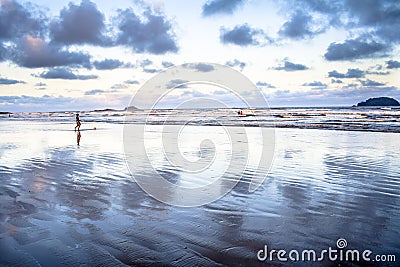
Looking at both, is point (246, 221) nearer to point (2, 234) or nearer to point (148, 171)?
point (2, 234)

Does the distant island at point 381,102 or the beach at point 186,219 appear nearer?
the beach at point 186,219

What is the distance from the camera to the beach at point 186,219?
3717 mm

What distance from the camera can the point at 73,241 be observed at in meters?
4.04

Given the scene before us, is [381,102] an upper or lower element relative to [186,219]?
upper

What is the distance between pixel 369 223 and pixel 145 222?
3.36m

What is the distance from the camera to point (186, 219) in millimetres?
4895

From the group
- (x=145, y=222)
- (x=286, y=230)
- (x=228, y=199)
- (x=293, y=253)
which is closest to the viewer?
(x=293, y=253)

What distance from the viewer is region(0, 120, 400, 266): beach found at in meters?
3.72

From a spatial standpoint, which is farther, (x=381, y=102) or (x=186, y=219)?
(x=381, y=102)

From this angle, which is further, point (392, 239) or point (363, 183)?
point (363, 183)

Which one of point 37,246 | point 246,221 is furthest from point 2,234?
point 246,221

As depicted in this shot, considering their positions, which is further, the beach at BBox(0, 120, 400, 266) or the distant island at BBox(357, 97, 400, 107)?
the distant island at BBox(357, 97, 400, 107)

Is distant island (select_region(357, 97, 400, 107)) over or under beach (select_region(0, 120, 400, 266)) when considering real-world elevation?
over

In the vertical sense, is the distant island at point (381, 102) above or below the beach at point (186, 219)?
above
